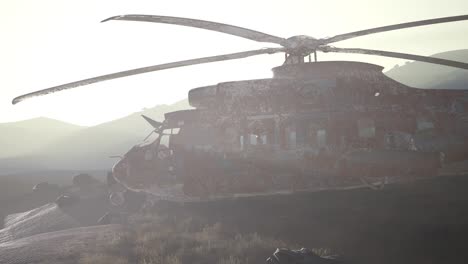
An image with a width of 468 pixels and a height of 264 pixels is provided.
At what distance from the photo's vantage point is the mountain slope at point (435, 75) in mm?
103375

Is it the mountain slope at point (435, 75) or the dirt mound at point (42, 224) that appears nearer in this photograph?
the dirt mound at point (42, 224)

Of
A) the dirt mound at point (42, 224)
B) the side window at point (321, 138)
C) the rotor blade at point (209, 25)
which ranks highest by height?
the rotor blade at point (209, 25)

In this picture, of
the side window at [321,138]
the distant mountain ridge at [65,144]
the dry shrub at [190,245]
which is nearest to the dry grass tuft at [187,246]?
the dry shrub at [190,245]

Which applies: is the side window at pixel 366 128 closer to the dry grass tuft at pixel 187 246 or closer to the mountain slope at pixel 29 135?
the dry grass tuft at pixel 187 246

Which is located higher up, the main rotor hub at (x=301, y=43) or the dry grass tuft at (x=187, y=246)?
the main rotor hub at (x=301, y=43)

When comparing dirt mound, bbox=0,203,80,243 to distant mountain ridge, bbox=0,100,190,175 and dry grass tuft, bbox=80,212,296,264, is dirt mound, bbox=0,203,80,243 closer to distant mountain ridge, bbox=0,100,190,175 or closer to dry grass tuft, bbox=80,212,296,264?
dry grass tuft, bbox=80,212,296,264

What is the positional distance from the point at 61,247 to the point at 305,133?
7865 millimetres

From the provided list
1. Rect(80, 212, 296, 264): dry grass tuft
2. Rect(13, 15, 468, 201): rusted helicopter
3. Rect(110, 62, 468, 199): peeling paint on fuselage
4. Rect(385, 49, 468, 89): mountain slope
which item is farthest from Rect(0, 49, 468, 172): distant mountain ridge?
Rect(110, 62, 468, 199): peeling paint on fuselage

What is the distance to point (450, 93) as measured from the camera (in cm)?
947

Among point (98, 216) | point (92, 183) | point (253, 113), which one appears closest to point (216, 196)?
point (253, 113)

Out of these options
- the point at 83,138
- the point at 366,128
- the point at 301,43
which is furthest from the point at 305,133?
the point at 83,138

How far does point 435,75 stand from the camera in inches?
4919

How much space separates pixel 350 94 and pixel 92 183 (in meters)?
21.1

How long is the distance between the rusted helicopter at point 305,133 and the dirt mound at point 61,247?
252 cm
